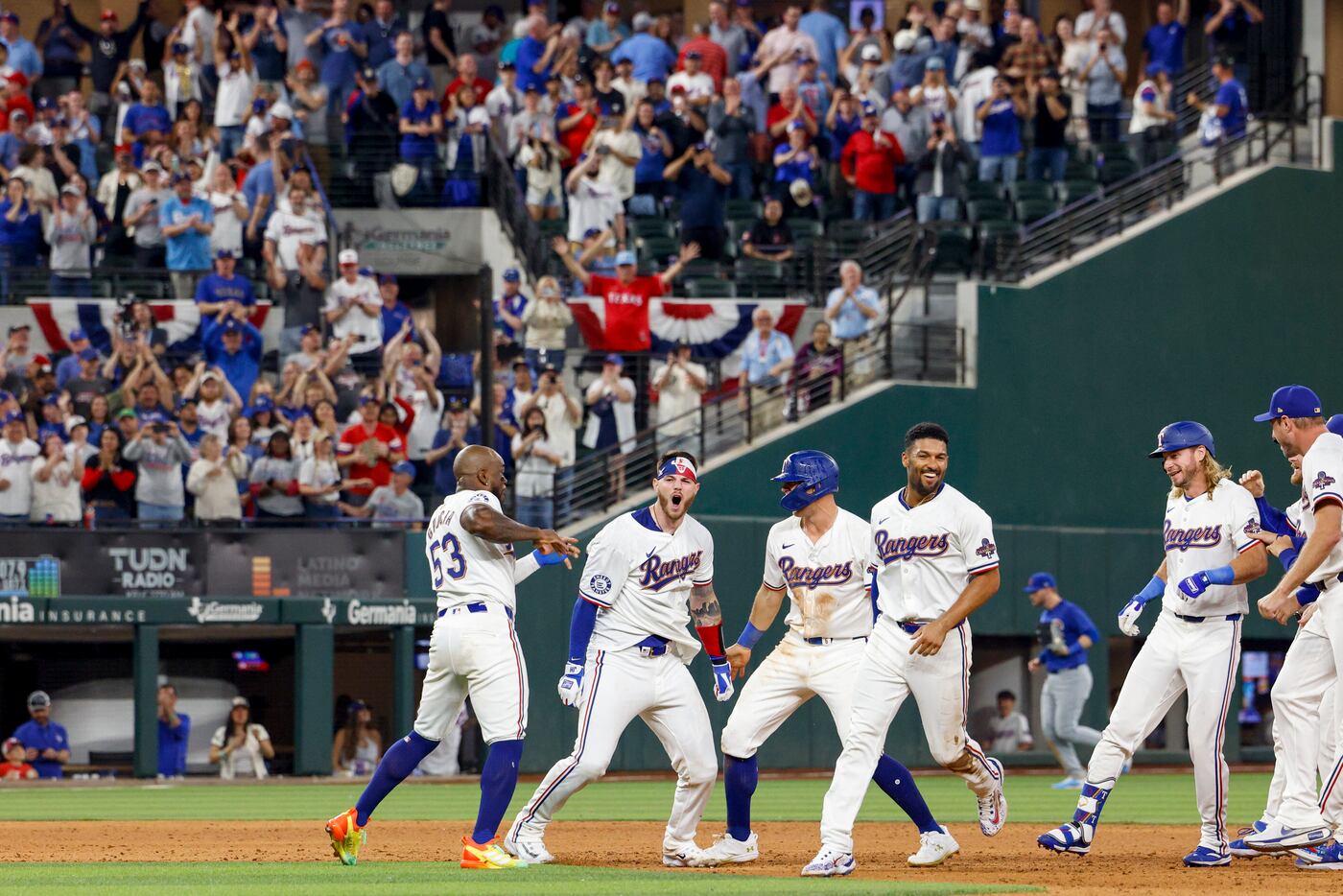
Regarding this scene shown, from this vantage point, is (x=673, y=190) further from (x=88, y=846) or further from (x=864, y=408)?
(x=88, y=846)

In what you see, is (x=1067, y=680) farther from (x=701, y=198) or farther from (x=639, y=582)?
(x=639, y=582)

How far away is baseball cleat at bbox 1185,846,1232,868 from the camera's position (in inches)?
393

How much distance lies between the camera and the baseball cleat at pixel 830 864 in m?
9.55

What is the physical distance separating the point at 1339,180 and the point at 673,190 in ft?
27.1

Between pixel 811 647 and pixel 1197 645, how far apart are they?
76.7 inches

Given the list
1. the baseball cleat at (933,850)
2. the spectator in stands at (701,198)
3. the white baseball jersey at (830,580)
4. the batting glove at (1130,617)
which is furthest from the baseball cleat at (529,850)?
the spectator in stands at (701,198)

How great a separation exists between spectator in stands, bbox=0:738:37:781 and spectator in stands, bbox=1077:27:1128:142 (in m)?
14.3

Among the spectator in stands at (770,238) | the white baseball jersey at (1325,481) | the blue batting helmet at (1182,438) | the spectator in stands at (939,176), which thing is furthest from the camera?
the spectator in stands at (939,176)

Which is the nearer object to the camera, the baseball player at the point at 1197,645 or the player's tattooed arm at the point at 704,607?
the baseball player at the point at 1197,645

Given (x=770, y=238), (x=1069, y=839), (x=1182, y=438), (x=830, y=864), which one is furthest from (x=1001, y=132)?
(x=830, y=864)

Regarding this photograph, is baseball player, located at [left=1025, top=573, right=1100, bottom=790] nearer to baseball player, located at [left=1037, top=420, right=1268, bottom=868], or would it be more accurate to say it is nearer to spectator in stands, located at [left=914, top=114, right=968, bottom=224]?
spectator in stands, located at [left=914, top=114, right=968, bottom=224]

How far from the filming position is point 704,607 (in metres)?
10.7

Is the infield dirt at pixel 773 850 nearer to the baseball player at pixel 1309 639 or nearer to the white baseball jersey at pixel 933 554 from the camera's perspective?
the baseball player at pixel 1309 639

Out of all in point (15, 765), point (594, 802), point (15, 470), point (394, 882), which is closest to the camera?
point (394, 882)
